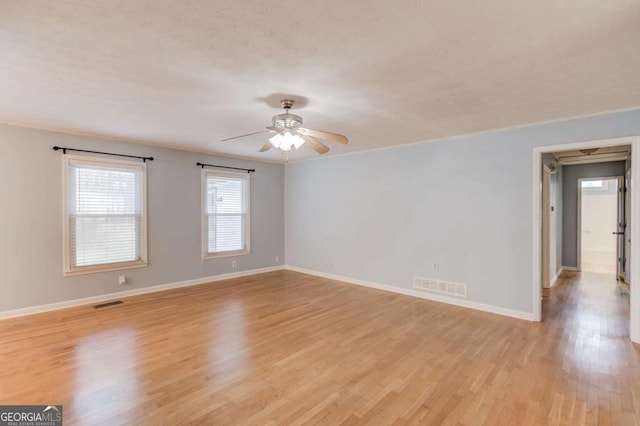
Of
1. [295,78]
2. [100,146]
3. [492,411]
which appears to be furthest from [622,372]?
[100,146]

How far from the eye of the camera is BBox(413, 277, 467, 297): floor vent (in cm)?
455

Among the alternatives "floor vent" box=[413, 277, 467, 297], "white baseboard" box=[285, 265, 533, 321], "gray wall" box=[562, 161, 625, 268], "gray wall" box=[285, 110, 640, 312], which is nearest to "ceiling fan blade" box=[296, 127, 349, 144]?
"gray wall" box=[285, 110, 640, 312]

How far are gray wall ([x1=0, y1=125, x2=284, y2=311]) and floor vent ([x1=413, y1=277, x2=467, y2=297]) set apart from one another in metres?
3.56

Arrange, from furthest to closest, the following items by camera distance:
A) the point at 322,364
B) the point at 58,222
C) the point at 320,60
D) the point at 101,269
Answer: the point at 101,269 → the point at 58,222 → the point at 322,364 → the point at 320,60

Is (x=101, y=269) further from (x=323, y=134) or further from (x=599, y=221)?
(x=599, y=221)

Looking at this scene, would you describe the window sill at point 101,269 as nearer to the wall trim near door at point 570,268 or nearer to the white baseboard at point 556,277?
the white baseboard at point 556,277

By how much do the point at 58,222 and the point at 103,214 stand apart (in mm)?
537

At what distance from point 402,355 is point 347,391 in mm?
836

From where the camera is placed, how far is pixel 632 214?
329 cm

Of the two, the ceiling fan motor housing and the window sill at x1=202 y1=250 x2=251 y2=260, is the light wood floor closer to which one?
the window sill at x1=202 y1=250 x2=251 y2=260

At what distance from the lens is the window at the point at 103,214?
443 centimetres

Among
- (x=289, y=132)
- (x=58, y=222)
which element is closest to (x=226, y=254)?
(x=58, y=222)

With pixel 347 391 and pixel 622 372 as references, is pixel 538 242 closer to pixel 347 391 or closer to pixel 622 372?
pixel 622 372

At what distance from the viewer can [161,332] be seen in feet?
11.6
